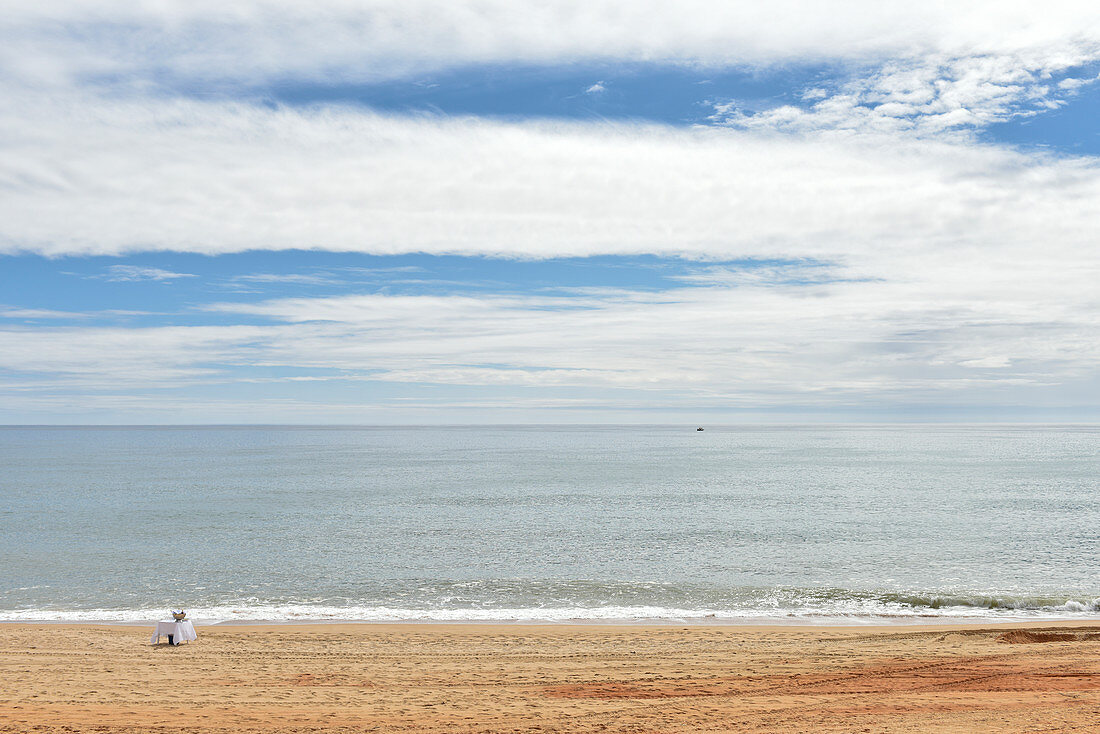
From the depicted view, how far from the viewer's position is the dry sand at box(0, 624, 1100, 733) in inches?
492

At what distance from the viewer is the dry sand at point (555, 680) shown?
12.5 meters

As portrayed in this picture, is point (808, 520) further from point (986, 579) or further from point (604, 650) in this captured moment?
point (604, 650)

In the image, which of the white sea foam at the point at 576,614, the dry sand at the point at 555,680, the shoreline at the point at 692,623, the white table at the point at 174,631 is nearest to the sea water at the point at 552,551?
the white sea foam at the point at 576,614

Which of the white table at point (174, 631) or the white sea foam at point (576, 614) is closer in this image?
the white table at point (174, 631)

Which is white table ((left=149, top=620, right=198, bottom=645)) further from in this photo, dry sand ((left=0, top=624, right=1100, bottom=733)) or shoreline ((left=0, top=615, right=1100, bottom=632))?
shoreline ((left=0, top=615, right=1100, bottom=632))

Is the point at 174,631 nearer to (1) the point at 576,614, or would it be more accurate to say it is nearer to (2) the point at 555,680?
(2) the point at 555,680

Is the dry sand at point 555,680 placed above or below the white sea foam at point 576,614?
above

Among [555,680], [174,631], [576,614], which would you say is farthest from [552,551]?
[555,680]

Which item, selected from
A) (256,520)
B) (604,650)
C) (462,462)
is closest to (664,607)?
(604,650)

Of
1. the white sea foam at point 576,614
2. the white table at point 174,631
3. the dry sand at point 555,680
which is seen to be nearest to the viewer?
the dry sand at point 555,680

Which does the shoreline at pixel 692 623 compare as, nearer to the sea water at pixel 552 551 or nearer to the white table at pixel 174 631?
the sea water at pixel 552 551

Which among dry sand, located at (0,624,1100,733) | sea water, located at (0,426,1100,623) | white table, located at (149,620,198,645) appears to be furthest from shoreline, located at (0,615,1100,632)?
white table, located at (149,620,198,645)

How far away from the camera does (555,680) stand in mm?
15633

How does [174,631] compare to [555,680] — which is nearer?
[555,680]
